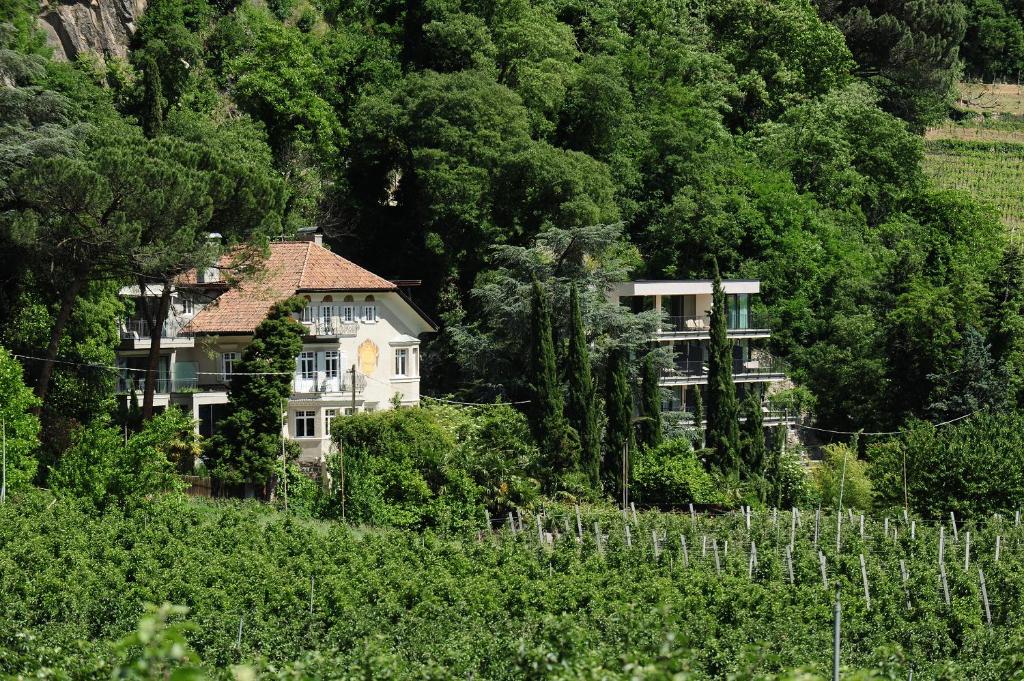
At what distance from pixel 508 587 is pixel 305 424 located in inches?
660

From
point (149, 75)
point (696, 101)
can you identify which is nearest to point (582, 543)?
point (149, 75)

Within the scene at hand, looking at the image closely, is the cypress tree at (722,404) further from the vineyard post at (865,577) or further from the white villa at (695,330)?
the vineyard post at (865,577)

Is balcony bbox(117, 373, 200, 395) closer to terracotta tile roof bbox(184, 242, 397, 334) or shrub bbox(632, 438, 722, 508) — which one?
terracotta tile roof bbox(184, 242, 397, 334)

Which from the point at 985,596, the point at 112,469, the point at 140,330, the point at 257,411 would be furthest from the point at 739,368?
the point at 985,596

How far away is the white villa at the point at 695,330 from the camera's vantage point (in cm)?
5647

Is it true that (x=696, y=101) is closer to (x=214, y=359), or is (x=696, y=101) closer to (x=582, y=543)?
(x=214, y=359)

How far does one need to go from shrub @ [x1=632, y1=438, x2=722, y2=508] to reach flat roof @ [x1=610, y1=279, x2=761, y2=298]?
844 cm

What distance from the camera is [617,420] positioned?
49000 mm

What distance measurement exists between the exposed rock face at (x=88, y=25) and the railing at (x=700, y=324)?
2272 centimetres

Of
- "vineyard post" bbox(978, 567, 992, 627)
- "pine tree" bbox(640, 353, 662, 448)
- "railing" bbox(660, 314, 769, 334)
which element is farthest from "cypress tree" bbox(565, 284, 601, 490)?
"vineyard post" bbox(978, 567, 992, 627)

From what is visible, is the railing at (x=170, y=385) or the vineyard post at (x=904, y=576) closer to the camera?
the vineyard post at (x=904, y=576)

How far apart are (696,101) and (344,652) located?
1724 inches

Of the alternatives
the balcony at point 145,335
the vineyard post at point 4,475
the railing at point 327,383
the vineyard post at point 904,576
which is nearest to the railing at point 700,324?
the railing at point 327,383

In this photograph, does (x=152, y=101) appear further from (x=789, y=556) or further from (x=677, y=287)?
(x=789, y=556)
